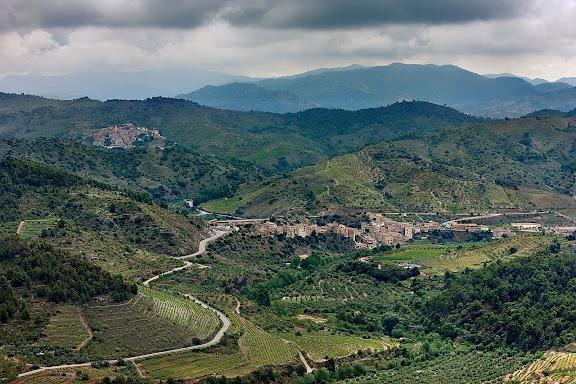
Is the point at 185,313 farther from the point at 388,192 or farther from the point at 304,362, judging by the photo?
the point at 388,192

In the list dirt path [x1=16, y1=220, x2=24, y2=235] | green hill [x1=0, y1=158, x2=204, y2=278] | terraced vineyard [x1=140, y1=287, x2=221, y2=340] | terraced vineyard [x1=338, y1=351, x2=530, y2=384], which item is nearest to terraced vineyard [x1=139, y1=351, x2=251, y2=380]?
terraced vineyard [x1=140, y1=287, x2=221, y2=340]

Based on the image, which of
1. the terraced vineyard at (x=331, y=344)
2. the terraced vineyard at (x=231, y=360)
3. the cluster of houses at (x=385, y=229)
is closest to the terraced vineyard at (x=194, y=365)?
the terraced vineyard at (x=231, y=360)

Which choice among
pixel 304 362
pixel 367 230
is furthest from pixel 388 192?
pixel 304 362

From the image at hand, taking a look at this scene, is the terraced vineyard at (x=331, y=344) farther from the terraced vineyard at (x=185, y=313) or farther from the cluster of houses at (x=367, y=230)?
the cluster of houses at (x=367, y=230)

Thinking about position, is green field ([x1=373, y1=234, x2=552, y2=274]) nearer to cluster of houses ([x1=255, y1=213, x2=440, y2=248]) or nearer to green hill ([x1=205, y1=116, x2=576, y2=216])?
cluster of houses ([x1=255, y1=213, x2=440, y2=248])

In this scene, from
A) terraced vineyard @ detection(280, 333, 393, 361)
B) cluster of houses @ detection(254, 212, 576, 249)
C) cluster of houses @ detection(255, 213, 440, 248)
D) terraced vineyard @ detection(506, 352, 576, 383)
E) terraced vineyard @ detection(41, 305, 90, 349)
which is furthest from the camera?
cluster of houses @ detection(254, 212, 576, 249)

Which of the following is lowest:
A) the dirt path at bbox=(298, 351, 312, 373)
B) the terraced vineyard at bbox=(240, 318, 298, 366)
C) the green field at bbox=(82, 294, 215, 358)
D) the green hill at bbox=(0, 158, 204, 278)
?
the dirt path at bbox=(298, 351, 312, 373)
